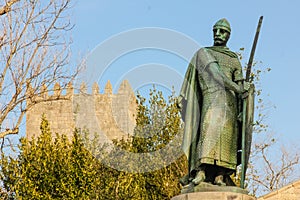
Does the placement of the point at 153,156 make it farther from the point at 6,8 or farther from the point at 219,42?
the point at 219,42

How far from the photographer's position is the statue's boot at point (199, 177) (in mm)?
9625

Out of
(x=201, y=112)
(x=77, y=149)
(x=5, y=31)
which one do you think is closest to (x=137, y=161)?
(x=77, y=149)

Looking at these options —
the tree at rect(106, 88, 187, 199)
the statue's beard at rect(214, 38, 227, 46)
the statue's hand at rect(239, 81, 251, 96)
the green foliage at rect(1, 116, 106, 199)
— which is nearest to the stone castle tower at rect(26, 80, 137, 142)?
the tree at rect(106, 88, 187, 199)

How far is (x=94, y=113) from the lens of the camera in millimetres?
46469

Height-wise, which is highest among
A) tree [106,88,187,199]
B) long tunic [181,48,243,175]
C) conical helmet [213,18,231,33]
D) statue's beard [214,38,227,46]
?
tree [106,88,187,199]

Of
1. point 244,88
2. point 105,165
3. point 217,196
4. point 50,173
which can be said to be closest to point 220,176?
point 217,196

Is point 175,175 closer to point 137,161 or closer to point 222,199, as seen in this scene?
point 137,161

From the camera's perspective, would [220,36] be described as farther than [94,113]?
No

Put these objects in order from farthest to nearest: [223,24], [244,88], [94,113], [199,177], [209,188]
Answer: [94,113] < [223,24] < [244,88] < [199,177] < [209,188]

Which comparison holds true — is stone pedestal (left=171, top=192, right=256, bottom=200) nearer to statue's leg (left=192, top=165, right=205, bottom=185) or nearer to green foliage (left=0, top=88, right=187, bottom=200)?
statue's leg (left=192, top=165, right=205, bottom=185)

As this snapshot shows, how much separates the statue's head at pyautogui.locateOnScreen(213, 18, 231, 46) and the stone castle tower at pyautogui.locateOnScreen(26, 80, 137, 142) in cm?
3229

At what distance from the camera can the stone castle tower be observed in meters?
44.3

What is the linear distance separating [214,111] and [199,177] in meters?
0.93

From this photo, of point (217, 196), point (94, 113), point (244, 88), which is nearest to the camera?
point (217, 196)
